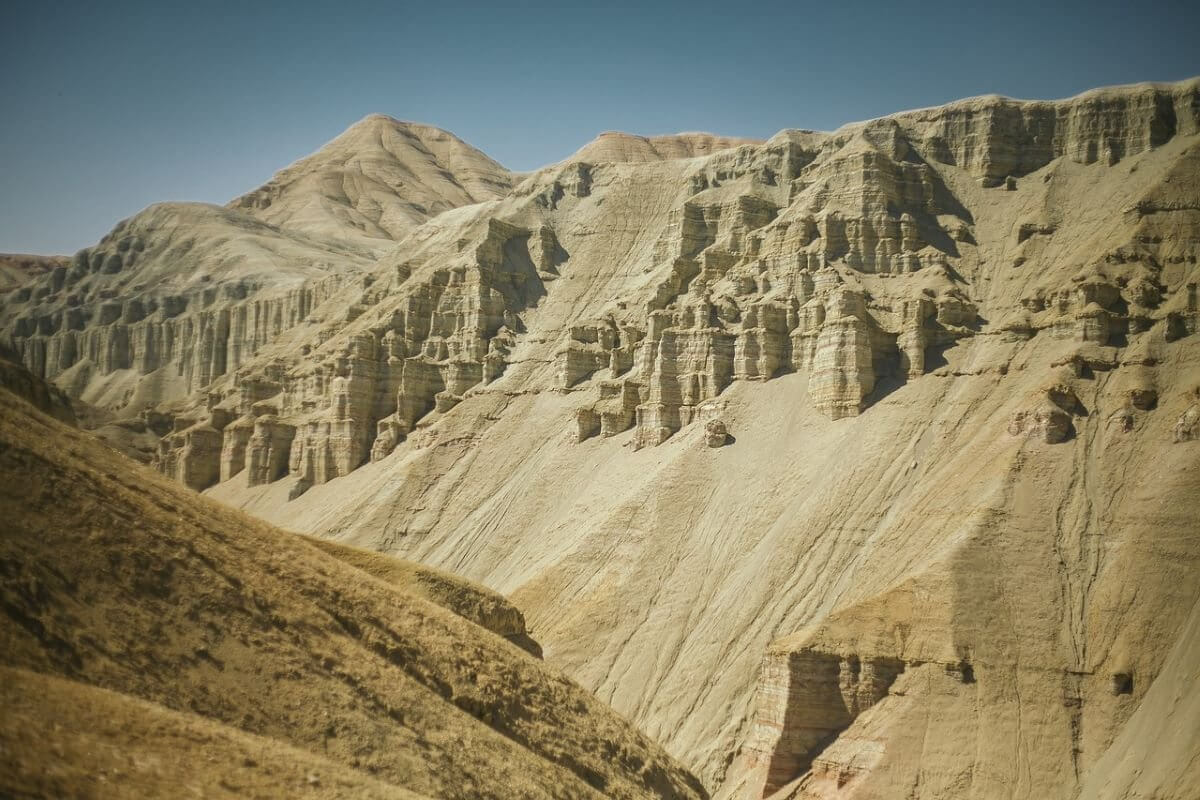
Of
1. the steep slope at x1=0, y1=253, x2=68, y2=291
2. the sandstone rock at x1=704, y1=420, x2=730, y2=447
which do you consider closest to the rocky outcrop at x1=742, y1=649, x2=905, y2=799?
the sandstone rock at x1=704, y1=420, x2=730, y2=447

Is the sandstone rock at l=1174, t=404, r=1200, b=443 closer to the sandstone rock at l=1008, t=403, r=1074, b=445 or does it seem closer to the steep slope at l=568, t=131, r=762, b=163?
the sandstone rock at l=1008, t=403, r=1074, b=445

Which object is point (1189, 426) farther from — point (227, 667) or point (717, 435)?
point (227, 667)

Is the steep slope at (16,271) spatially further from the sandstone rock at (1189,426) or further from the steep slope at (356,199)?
the sandstone rock at (1189,426)

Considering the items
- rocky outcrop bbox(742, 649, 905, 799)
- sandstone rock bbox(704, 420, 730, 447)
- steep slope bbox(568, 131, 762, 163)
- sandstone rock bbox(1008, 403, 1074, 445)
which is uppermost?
steep slope bbox(568, 131, 762, 163)

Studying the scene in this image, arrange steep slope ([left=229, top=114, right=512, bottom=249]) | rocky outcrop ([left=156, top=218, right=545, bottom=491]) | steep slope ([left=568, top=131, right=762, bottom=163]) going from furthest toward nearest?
1. steep slope ([left=229, top=114, right=512, bottom=249])
2. steep slope ([left=568, top=131, right=762, bottom=163])
3. rocky outcrop ([left=156, top=218, right=545, bottom=491])

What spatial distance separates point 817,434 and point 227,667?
152ft

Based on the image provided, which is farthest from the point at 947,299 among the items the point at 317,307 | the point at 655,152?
the point at 655,152

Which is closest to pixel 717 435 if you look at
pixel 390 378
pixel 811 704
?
pixel 811 704

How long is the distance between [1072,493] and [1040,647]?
323 inches

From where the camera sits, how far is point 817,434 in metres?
63.0

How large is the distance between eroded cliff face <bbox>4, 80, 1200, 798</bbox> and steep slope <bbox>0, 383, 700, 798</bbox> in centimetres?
1984

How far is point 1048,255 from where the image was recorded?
70.0 metres

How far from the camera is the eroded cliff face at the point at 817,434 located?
44188mm

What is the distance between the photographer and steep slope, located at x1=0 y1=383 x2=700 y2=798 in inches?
644
